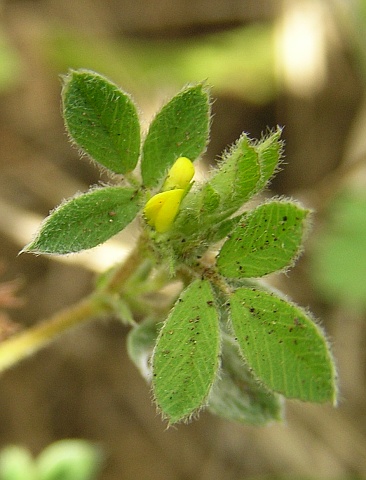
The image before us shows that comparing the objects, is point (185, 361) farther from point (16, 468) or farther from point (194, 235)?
point (16, 468)

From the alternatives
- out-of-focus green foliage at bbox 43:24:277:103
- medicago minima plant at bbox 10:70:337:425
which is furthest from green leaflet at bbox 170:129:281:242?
out-of-focus green foliage at bbox 43:24:277:103

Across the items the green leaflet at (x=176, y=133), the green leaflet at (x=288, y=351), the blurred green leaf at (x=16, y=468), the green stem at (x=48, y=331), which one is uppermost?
the green leaflet at (x=176, y=133)

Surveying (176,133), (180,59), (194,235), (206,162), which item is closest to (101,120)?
(176,133)

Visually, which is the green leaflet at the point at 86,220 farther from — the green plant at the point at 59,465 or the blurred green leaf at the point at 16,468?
the blurred green leaf at the point at 16,468

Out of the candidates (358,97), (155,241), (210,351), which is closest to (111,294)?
(155,241)

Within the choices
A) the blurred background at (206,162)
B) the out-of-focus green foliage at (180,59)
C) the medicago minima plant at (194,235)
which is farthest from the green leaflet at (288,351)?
the out-of-focus green foliage at (180,59)

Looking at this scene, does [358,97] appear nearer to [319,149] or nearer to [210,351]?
[319,149]
